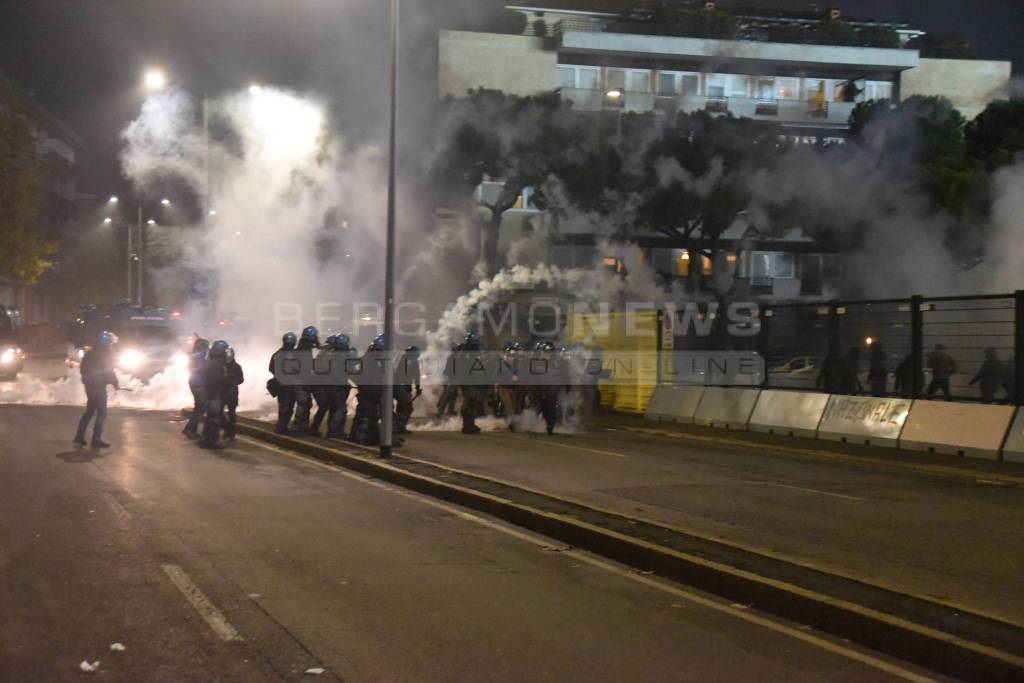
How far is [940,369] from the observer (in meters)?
16.4

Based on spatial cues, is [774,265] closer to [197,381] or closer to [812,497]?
Answer: [197,381]

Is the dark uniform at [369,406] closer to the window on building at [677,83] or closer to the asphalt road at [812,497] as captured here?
the asphalt road at [812,497]

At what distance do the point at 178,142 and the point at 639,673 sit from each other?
81.0ft

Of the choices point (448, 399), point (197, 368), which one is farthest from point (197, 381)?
point (448, 399)

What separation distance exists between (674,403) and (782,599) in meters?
15.3

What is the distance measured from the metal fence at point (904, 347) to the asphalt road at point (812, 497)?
4.87 feet

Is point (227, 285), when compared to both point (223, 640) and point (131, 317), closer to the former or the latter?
point (131, 317)

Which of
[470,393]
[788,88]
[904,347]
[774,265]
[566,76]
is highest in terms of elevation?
[788,88]

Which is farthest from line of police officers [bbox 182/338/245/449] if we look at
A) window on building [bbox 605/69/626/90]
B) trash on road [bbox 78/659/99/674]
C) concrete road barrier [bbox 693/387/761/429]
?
window on building [bbox 605/69/626/90]

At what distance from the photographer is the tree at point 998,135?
26391 millimetres

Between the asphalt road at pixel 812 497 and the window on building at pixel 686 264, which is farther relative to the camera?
the window on building at pixel 686 264

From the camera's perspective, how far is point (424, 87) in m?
29.4

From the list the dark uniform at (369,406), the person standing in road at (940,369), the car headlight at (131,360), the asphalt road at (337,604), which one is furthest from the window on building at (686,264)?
the asphalt road at (337,604)

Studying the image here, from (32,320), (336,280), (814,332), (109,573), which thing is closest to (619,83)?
(336,280)
